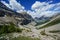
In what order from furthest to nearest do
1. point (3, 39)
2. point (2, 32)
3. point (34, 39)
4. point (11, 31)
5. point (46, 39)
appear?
point (11, 31)
point (2, 32)
point (46, 39)
point (34, 39)
point (3, 39)

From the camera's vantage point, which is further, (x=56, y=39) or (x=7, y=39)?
(x=56, y=39)

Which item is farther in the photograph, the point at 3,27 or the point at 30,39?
the point at 3,27

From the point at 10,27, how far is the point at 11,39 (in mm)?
2817

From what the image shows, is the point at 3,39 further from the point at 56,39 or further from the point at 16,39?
the point at 56,39

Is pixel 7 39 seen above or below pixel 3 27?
below

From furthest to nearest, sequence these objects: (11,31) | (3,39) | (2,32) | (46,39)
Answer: (11,31)
(2,32)
(46,39)
(3,39)

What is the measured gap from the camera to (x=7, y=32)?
34.5 feet

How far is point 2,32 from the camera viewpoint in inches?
401

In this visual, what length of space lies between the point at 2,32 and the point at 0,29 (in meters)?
0.42

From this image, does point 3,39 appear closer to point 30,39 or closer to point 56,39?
point 30,39

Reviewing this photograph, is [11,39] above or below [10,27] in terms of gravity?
below

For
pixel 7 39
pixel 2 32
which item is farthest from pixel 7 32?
pixel 7 39

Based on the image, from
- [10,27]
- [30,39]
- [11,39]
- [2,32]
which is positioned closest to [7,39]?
[11,39]

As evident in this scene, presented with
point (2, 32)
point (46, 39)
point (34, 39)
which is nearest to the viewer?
point (34, 39)
